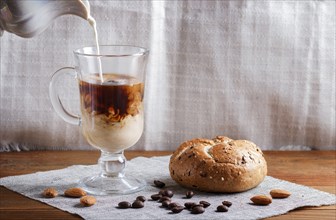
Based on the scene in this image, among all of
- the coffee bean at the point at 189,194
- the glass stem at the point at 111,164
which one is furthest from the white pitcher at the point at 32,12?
the coffee bean at the point at 189,194

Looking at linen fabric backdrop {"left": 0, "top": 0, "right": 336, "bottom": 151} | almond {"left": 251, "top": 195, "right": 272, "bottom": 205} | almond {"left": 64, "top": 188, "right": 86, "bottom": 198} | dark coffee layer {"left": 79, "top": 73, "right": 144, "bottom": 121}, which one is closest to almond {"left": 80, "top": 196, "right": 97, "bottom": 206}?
almond {"left": 64, "top": 188, "right": 86, "bottom": 198}

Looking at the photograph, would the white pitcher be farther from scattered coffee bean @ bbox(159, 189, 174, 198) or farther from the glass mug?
scattered coffee bean @ bbox(159, 189, 174, 198)

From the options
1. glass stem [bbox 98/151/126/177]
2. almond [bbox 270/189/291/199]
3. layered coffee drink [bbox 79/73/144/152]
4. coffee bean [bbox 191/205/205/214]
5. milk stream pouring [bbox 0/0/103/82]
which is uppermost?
milk stream pouring [bbox 0/0/103/82]

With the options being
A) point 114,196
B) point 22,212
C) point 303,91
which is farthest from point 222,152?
point 303,91

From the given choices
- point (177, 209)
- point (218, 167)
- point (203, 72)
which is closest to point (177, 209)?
point (177, 209)

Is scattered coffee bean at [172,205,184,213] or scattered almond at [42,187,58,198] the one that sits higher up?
scattered almond at [42,187,58,198]

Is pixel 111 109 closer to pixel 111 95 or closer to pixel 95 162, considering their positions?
pixel 111 95
